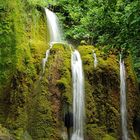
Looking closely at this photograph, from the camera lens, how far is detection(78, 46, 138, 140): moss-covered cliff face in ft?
32.4

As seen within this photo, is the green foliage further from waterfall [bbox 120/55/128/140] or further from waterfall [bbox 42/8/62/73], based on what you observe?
waterfall [bbox 42/8/62/73]

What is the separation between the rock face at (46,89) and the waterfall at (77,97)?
0.59ft

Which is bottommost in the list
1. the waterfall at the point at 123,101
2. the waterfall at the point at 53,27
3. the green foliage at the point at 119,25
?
the waterfall at the point at 123,101

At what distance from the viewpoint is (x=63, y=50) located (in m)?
10.4

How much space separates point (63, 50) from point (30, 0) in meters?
2.26

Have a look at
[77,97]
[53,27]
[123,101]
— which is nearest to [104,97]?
[123,101]

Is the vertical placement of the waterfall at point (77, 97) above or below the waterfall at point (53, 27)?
below

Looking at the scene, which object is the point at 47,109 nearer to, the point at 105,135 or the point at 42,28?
the point at 105,135

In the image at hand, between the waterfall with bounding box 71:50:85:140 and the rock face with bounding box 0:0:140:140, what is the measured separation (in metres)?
0.18

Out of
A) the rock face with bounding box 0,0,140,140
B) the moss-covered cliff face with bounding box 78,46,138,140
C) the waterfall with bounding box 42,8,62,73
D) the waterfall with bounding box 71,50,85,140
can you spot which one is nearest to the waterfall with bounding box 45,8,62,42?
the waterfall with bounding box 42,8,62,73

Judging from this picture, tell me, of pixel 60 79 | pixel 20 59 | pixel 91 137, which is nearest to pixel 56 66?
pixel 60 79

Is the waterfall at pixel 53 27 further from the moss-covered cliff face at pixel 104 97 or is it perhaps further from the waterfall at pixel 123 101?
the waterfall at pixel 123 101

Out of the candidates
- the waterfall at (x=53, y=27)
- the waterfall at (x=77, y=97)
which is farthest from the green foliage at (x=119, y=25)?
the waterfall at (x=53, y=27)

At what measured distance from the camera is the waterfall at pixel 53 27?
13672 millimetres
